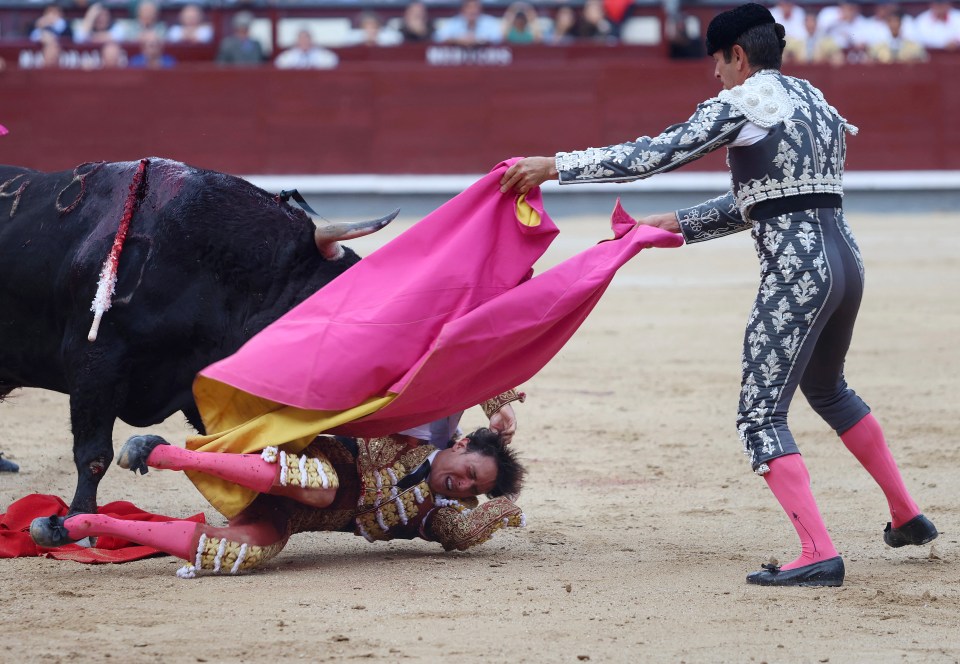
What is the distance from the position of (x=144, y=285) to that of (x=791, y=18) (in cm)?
901

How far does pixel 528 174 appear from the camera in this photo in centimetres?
324

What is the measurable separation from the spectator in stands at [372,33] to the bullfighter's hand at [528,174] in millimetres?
8698

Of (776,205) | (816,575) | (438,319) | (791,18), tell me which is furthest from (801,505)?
(791,18)

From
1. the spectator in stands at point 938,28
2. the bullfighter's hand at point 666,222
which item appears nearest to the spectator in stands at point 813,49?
the spectator in stands at point 938,28

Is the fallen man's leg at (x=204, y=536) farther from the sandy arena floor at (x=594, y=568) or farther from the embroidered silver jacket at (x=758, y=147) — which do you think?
the embroidered silver jacket at (x=758, y=147)

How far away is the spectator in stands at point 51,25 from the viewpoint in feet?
38.0

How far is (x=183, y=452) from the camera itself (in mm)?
3074

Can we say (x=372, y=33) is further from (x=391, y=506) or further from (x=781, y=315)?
(x=781, y=315)

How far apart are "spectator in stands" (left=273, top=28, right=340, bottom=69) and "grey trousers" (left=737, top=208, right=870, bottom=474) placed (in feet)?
29.3

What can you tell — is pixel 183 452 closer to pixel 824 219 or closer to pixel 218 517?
pixel 218 517

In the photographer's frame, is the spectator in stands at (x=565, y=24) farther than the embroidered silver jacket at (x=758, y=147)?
Yes

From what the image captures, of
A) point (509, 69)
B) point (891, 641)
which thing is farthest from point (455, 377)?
point (509, 69)

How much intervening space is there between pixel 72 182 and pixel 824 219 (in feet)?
6.24

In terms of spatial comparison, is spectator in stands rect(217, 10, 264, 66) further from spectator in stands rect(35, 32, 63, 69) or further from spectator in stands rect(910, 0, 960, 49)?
spectator in stands rect(910, 0, 960, 49)
